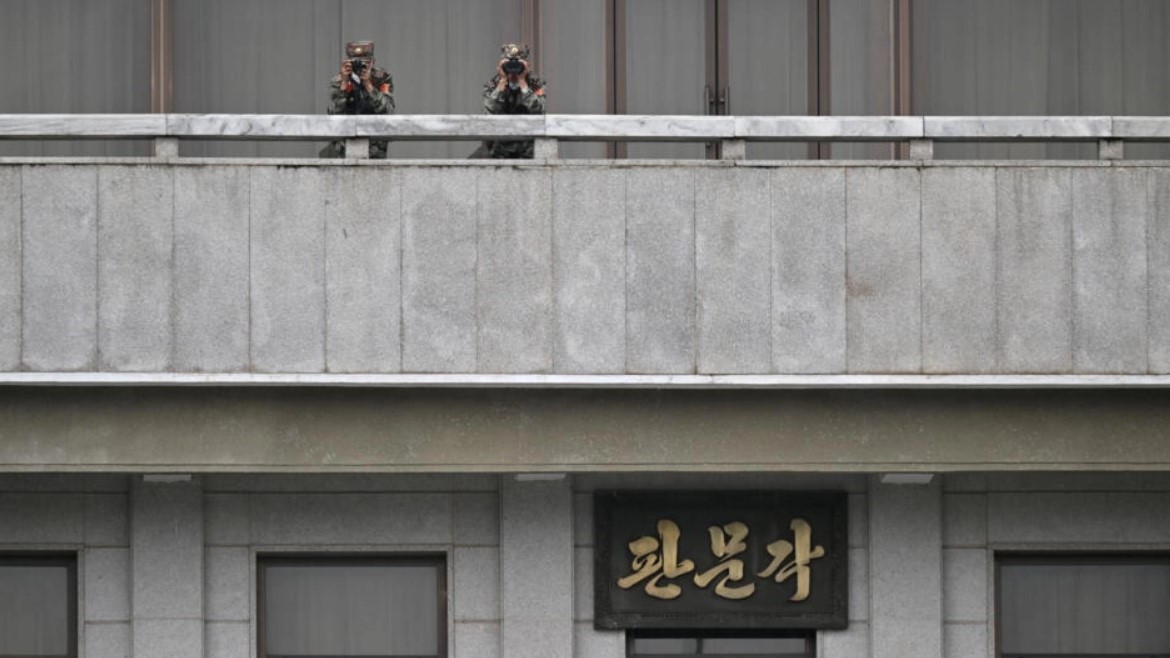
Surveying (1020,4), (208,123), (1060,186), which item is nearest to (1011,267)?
(1060,186)

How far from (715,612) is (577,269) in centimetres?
326

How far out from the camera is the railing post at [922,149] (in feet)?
59.5

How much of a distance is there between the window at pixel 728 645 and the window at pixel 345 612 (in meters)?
1.82

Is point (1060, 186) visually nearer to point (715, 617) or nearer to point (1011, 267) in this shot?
point (1011, 267)

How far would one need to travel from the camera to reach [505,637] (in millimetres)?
18625

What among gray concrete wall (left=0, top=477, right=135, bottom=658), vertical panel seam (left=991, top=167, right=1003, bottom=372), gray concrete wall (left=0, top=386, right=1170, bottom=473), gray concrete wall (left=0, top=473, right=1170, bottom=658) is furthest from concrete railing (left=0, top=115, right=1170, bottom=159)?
gray concrete wall (left=0, top=477, right=135, bottom=658)

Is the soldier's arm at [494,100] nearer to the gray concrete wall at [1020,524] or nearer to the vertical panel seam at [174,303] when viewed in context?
the vertical panel seam at [174,303]

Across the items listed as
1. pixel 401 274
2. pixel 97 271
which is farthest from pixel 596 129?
pixel 97 271

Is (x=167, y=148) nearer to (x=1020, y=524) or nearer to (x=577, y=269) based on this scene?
(x=577, y=269)

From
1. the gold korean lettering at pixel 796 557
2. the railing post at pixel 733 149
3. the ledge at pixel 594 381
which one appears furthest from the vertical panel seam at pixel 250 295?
the gold korean lettering at pixel 796 557

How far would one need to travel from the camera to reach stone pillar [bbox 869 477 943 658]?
18766 millimetres

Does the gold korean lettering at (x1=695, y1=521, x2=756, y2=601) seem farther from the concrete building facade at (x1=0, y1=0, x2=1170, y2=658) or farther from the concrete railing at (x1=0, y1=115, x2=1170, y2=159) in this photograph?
the concrete railing at (x1=0, y1=115, x2=1170, y2=159)

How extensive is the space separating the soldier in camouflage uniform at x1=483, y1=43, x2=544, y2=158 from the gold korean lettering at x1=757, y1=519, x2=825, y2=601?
3.88m

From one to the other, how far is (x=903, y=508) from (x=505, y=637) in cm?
350
